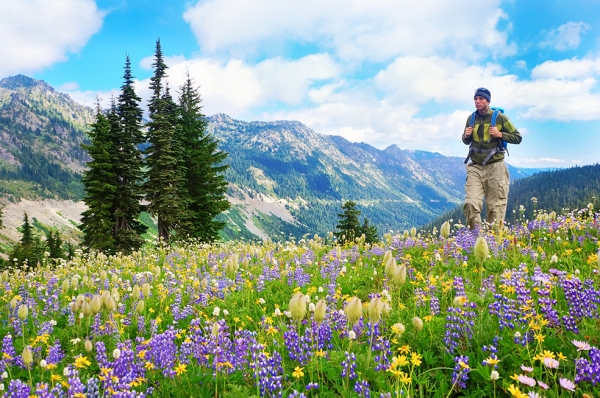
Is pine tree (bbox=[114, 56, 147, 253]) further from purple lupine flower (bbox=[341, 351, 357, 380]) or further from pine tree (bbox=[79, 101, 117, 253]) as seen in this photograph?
purple lupine flower (bbox=[341, 351, 357, 380])

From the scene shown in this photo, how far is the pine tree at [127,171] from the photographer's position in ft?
92.9

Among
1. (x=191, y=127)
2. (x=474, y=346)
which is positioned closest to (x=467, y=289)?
(x=474, y=346)

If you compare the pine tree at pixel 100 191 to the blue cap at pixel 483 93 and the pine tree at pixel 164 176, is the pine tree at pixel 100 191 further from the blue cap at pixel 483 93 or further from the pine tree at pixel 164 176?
the blue cap at pixel 483 93

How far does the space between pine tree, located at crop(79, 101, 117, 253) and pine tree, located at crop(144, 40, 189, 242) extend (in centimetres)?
286

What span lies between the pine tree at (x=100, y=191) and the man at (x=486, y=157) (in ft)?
83.1

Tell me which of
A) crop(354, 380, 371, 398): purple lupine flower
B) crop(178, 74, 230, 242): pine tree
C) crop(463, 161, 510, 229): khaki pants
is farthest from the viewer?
crop(178, 74, 230, 242): pine tree

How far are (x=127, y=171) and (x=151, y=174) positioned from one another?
99.9 inches

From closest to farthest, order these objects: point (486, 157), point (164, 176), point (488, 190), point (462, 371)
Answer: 1. point (462, 371)
2. point (486, 157)
3. point (488, 190)
4. point (164, 176)

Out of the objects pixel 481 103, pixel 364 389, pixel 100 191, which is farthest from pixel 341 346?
pixel 100 191

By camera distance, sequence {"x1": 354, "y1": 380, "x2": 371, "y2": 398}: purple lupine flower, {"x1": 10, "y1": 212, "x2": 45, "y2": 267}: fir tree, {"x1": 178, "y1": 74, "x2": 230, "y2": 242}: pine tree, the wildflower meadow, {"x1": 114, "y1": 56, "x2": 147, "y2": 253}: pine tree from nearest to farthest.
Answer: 1. {"x1": 354, "y1": 380, "x2": 371, "y2": 398}: purple lupine flower
2. the wildflower meadow
3. {"x1": 114, "y1": 56, "x2": 147, "y2": 253}: pine tree
4. {"x1": 178, "y1": 74, "x2": 230, "y2": 242}: pine tree
5. {"x1": 10, "y1": 212, "x2": 45, "y2": 267}: fir tree

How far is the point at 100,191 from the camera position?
27.2m

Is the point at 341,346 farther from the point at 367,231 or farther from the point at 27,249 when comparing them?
the point at 27,249

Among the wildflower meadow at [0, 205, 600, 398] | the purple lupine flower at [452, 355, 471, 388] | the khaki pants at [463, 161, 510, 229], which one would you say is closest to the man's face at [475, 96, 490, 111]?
the khaki pants at [463, 161, 510, 229]

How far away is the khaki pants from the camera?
30.1 feet
